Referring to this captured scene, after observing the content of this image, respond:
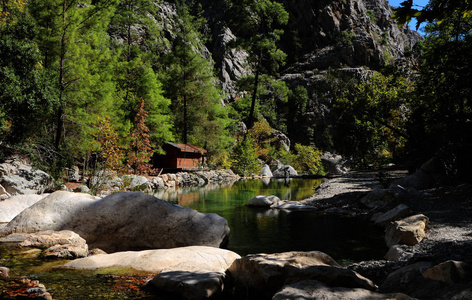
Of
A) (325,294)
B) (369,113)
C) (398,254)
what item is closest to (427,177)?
(369,113)

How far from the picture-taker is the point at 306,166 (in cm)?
3850

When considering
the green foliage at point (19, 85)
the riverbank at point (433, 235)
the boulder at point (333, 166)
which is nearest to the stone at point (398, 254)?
the riverbank at point (433, 235)

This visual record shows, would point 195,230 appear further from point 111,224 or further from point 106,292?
point 106,292

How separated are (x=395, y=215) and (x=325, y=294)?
6655mm

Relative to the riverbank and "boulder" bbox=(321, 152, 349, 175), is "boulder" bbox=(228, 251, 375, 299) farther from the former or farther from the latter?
"boulder" bbox=(321, 152, 349, 175)

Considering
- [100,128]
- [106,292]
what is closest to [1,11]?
[100,128]

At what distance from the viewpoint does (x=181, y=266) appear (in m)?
4.79

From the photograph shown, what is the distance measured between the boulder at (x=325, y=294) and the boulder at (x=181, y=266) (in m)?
→ 1.45

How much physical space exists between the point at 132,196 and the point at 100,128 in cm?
723

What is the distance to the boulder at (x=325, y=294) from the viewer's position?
279 cm

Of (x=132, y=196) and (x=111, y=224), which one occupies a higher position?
(x=132, y=196)

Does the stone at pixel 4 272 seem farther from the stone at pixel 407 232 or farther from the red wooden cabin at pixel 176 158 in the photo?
the red wooden cabin at pixel 176 158

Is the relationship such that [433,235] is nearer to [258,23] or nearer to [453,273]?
[453,273]

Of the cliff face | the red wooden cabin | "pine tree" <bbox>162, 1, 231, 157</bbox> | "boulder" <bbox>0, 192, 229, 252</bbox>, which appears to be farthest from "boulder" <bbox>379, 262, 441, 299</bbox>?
the cliff face
